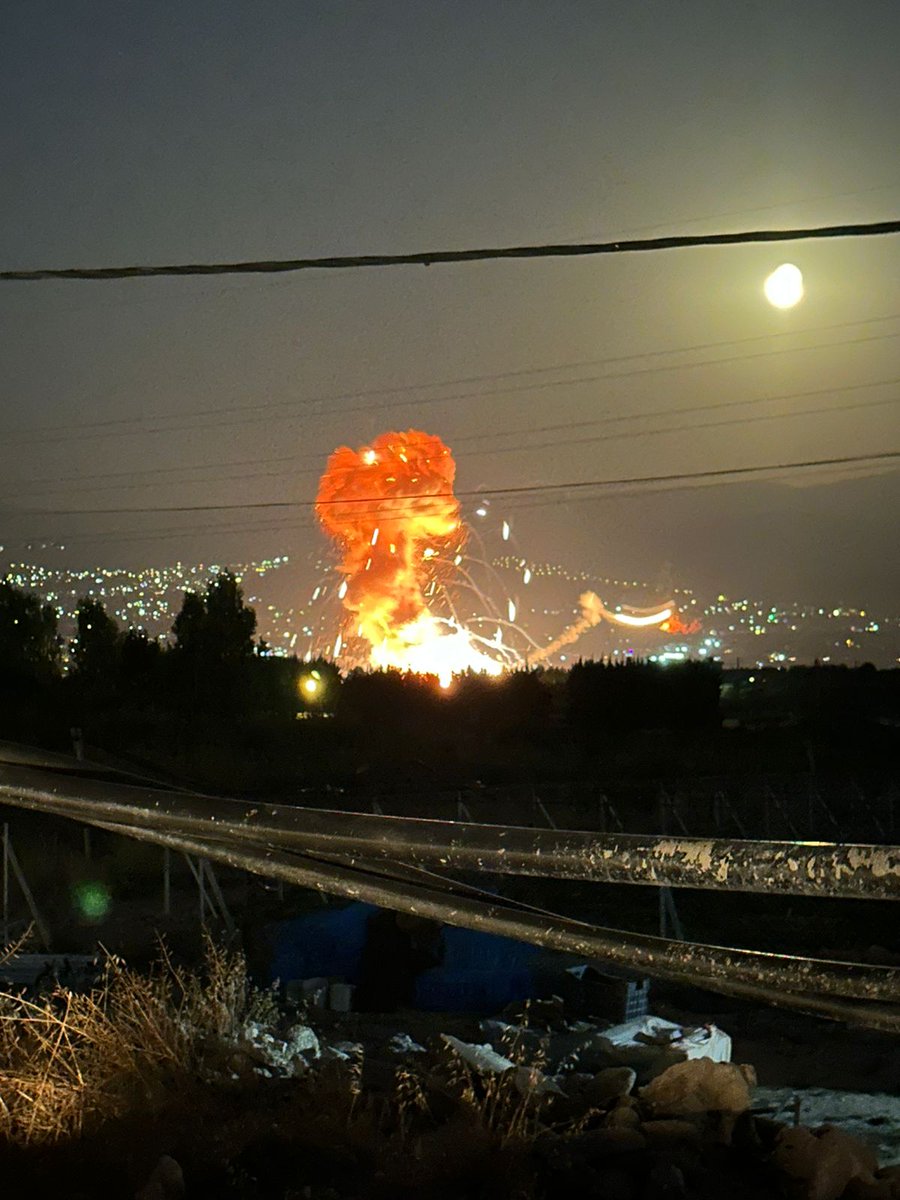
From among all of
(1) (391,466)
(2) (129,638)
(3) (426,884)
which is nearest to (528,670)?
(1) (391,466)

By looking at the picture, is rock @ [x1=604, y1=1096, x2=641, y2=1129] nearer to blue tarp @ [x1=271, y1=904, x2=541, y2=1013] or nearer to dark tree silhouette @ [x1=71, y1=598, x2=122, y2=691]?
blue tarp @ [x1=271, y1=904, x2=541, y2=1013]

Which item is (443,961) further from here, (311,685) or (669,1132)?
(311,685)

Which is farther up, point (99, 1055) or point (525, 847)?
point (525, 847)

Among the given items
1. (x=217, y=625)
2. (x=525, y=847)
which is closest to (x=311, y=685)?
(x=217, y=625)

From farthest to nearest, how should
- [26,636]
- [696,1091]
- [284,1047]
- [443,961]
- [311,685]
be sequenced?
[311,685] → [26,636] → [443,961] → [284,1047] → [696,1091]

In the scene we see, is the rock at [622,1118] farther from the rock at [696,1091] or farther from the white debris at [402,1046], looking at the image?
the white debris at [402,1046]


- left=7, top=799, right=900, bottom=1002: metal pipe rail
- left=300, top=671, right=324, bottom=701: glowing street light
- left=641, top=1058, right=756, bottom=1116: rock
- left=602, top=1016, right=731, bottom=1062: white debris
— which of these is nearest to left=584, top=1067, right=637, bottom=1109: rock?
left=641, top=1058, right=756, bottom=1116: rock
